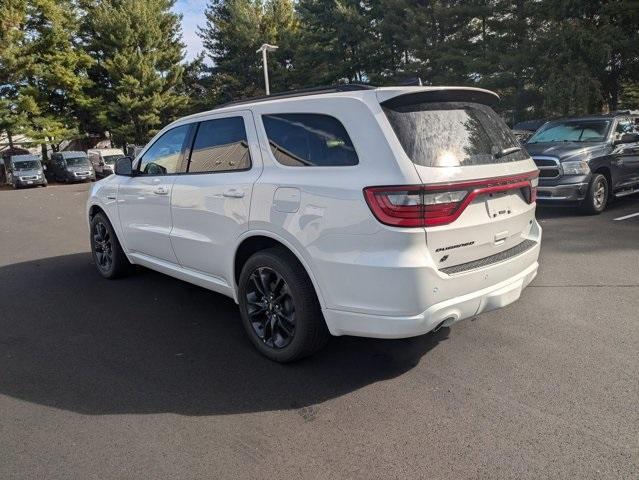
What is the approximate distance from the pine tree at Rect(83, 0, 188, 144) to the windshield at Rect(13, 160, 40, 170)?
10062mm

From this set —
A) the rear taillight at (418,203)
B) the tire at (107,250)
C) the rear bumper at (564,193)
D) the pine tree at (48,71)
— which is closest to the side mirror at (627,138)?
the rear bumper at (564,193)

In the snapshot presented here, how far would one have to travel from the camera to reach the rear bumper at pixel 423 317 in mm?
2875

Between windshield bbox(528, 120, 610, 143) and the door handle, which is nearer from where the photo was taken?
the door handle

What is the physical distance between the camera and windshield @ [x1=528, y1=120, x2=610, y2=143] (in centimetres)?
920

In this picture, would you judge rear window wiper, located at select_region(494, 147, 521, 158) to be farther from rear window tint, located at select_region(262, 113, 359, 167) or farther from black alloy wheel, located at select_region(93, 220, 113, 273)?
black alloy wheel, located at select_region(93, 220, 113, 273)

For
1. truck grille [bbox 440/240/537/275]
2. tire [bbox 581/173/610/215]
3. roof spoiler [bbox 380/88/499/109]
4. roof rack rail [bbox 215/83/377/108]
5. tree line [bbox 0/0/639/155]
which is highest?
tree line [bbox 0/0/639/155]

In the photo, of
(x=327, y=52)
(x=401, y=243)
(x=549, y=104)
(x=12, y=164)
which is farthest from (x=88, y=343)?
(x=327, y=52)

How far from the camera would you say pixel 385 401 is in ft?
9.96

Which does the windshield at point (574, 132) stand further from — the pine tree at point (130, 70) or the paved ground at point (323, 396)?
the pine tree at point (130, 70)

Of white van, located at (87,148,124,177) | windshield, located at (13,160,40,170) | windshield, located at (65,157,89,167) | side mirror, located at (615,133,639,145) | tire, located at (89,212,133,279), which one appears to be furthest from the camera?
white van, located at (87,148,124,177)

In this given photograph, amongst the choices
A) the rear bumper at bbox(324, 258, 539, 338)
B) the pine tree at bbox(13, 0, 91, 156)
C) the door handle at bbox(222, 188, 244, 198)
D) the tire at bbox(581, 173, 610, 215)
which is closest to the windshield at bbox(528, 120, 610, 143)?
the tire at bbox(581, 173, 610, 215)

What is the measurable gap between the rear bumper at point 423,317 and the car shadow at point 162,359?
455 mm

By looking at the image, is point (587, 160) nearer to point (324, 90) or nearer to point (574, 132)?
point (574, 132)

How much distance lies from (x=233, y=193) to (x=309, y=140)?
0.72 meters
